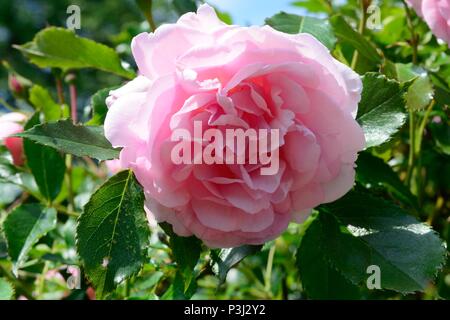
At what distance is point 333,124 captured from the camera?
407mm

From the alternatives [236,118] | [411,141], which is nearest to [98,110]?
[236,118]

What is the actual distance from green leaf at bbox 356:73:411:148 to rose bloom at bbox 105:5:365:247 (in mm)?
51

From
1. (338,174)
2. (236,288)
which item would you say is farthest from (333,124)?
(236,288)

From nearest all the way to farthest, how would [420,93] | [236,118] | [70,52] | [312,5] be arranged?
[236,118] → [420,93] → [70,52] → [312,5]

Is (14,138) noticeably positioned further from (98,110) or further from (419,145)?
(419,145)

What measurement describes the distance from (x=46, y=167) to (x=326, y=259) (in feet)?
1.05

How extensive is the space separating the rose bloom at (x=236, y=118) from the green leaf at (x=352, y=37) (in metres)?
0.16

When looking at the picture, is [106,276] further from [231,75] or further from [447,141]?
[447,141]

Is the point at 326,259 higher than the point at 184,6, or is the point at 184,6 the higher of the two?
the point at 184,6

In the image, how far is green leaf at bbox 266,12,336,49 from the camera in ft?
1.79

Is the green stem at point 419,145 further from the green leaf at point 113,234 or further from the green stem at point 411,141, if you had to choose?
the green leaf at point 113,234

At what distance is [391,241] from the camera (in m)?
0.45

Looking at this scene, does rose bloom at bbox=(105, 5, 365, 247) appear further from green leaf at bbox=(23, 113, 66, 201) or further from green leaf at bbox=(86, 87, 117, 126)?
green leaf at bbox=(23, 113, 66, 201)

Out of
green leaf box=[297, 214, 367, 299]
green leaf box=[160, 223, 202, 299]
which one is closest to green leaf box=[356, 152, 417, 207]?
green leaf box=[297, 214, 367, 299]
